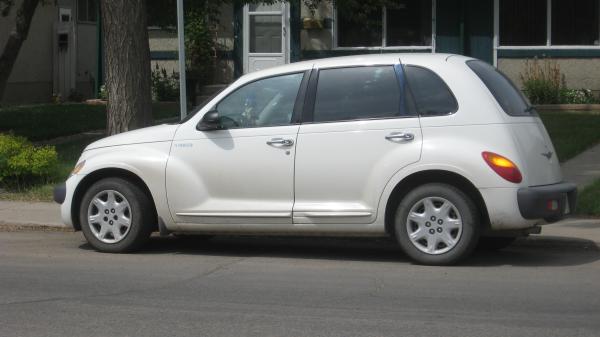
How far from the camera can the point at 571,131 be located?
17.0 metres

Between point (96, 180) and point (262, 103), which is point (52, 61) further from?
point (262, 103)

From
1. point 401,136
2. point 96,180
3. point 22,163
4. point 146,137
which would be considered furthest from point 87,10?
point 401,136

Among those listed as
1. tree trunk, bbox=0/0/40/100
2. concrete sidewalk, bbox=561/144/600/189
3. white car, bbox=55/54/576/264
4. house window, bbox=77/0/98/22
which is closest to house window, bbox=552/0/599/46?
concrete sidewalk, bbox=561/144/600/189

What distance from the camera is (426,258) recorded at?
333 inches

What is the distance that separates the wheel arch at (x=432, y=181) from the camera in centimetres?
833

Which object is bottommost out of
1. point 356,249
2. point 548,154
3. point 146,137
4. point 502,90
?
point 356,249

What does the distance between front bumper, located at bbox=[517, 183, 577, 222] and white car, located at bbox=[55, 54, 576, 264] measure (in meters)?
0.01

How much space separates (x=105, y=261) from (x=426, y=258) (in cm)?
289

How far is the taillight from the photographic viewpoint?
8.12 m

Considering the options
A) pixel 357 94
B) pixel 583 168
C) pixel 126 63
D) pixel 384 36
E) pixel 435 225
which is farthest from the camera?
pixel 384 36

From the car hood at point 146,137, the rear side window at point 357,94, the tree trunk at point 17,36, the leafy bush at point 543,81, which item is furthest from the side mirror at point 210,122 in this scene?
the leafy bush at point 543,81

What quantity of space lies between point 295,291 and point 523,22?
1584 cm

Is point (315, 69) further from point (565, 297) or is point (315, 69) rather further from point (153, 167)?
point (565, 297)

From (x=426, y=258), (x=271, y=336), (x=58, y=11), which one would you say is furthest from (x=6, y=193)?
(x=58, y=11)
